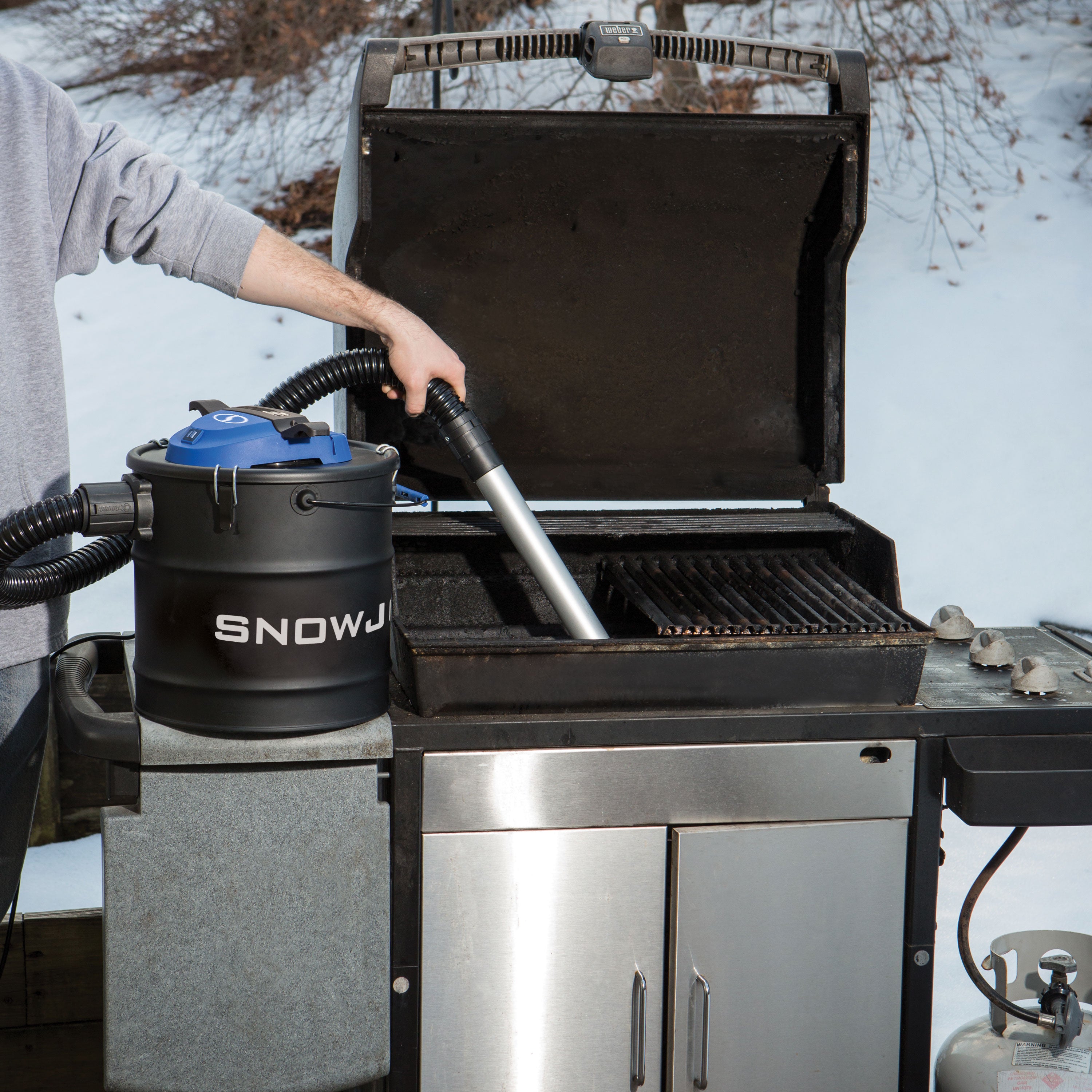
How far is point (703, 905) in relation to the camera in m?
1.55

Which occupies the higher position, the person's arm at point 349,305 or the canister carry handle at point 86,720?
the person's arm at point 349,305

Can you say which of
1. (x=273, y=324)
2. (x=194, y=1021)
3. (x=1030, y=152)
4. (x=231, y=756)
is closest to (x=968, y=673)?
(x=231, y=756)

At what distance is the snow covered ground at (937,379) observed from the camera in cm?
500

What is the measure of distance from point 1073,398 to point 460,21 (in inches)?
135

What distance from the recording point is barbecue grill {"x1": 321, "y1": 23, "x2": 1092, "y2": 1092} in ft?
4.93

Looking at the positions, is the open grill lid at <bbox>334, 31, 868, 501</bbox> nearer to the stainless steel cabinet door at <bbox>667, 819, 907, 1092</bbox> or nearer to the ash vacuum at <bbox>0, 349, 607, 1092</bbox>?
the ash vacuum at <bbox>0, 349, 607, 1092</bbox>

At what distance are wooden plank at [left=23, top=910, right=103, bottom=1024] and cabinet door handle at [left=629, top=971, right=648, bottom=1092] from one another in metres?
0.93

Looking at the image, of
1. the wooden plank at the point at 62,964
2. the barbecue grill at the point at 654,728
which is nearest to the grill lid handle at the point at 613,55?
the barbecue grill at the point at 654,728

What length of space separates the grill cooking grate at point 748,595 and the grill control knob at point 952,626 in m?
0.16

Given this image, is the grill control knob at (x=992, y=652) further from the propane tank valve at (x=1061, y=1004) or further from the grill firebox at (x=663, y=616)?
the propane tank valve at (x=1061, y=1004)

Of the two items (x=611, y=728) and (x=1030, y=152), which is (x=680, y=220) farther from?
(x=1030, y=152)

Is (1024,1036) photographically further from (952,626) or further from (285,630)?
(285,630)

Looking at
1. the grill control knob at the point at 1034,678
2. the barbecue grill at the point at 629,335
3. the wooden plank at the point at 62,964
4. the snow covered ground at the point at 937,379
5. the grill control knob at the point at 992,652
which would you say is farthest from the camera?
the snow covered ground at the point at 937,379

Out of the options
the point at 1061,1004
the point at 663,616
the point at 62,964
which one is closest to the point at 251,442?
the point at 663,616
